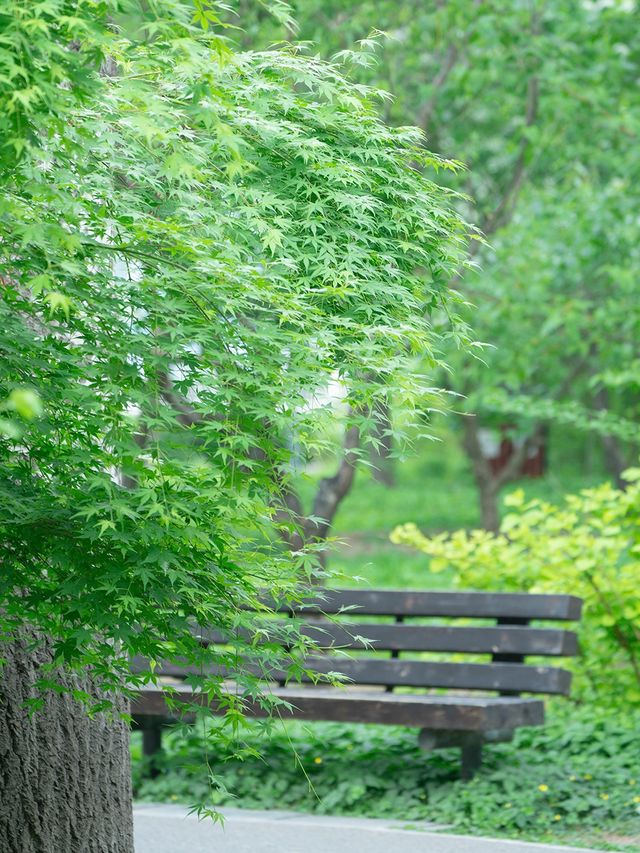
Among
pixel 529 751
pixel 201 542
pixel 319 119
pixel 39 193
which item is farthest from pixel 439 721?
pixel 39 193

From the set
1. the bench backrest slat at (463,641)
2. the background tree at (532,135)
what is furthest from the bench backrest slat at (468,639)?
the background tree at (532,135)

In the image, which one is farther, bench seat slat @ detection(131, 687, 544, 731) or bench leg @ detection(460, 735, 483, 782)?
bench leg @ detection(460, 735, 483, 782)

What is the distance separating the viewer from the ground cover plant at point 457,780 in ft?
17.5

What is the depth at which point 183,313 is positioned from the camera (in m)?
3.17

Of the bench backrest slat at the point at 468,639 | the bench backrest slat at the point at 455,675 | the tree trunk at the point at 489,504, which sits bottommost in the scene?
the bench backrest slat at the point at 455,675

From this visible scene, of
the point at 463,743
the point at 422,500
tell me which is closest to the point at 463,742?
the point at 463,743

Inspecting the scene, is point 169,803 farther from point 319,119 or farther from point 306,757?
point 319,119

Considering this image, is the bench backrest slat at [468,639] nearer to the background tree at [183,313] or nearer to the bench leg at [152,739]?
the bench leg at [152,739]

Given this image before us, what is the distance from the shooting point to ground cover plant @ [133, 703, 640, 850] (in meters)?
5.34

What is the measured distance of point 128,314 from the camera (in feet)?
10.5

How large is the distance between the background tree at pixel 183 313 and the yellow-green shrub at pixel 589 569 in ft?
11.8

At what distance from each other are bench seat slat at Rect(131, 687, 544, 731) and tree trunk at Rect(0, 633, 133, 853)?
1033 millimetres

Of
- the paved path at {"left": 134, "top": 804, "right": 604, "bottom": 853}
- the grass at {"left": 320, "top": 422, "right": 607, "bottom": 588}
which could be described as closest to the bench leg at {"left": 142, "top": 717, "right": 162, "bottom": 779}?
the paved path at {"left": 134, "top": 804, "right": 604, "bottom": 853}

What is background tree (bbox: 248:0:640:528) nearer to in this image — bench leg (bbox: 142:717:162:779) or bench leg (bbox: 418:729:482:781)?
bench leg (bbox: 418:729:482:781)
